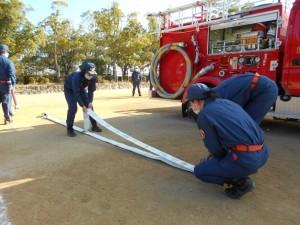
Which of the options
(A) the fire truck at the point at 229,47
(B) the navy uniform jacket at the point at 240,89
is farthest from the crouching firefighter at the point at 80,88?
(B) the navy uniform jacket at the point at 240,89

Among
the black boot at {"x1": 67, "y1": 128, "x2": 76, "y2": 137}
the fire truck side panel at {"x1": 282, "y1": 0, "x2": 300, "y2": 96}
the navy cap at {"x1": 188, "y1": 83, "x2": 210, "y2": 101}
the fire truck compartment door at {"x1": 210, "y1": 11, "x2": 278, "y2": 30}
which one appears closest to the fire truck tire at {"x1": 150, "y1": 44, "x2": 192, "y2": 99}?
the fire truck compartment door at {"x1": 210, "y1": 11, "x2": 278, "y2": 30}

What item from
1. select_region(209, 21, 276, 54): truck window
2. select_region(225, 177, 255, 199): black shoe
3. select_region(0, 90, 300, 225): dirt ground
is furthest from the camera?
select_region(209, 21, 276, 54): truck window

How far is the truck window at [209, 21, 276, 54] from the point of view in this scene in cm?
596

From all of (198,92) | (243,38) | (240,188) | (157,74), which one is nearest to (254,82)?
(198,92)

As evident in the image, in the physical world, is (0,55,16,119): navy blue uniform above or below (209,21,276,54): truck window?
below

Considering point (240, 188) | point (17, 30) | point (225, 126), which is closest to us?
point (225, 126)

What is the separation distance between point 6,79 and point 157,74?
3.80 m

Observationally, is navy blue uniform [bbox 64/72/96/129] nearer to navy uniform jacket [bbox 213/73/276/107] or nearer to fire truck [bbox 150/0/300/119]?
fire truck [bbox 150/0/300/119]

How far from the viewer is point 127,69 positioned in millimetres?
28766

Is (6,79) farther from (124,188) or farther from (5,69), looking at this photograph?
(124,188)

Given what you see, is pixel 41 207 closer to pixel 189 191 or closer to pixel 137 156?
pixel 189 191

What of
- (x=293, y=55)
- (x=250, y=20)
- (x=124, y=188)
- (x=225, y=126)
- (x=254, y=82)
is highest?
(x=250, y=20)

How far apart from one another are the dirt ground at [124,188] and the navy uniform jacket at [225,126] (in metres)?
0.61

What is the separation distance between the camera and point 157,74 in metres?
8.23
